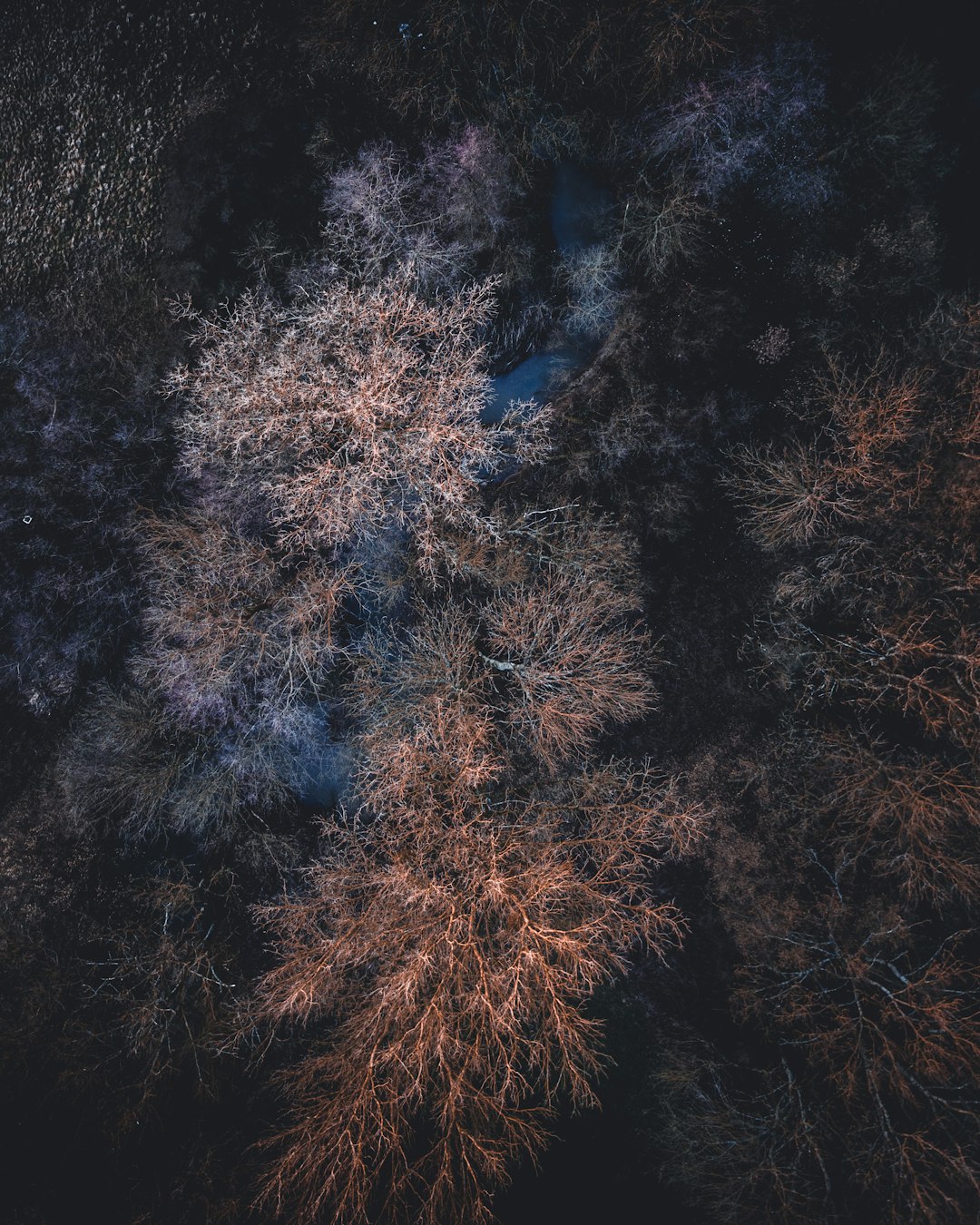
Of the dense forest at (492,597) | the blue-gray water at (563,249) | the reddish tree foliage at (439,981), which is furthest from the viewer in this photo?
the blue-gray water at (563,249)

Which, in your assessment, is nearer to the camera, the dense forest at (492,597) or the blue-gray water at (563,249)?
the dense forest at (492,597)

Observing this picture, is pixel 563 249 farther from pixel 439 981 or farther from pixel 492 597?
pixel 439 981

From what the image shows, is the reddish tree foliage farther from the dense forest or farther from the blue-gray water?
the blue-gray water

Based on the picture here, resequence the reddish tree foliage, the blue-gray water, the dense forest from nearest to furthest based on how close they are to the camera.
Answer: the reddish tree foliage
the dense forest
the blue-gray water

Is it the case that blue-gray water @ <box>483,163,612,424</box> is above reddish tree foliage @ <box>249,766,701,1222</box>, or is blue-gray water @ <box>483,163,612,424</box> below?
above

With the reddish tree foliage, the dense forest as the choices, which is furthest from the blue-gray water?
the reddish tree foliage

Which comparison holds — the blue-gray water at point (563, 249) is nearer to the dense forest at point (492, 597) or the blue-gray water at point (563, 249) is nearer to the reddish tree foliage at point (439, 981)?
the dense forest at point (492, 597)

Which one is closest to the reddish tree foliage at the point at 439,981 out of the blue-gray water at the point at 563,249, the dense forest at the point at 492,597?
the dense forest at the point at 492,597

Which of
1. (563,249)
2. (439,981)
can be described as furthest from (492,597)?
(563,249)
